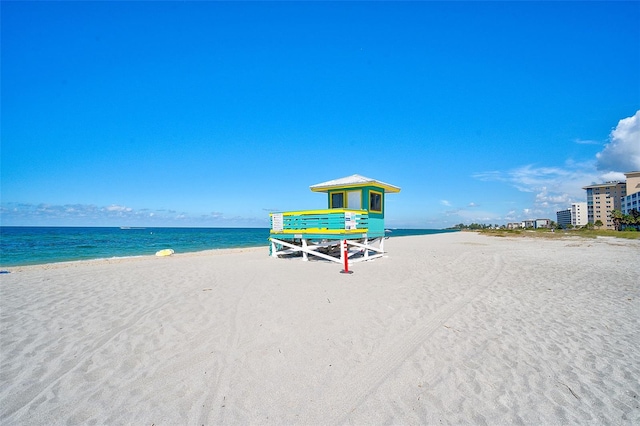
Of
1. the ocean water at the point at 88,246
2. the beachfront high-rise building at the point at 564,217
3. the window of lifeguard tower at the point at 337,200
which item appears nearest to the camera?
the window of lifeguard tower at the point at 337,200

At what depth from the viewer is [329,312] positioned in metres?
6.78

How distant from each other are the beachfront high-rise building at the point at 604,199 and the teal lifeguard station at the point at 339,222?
128302 mm

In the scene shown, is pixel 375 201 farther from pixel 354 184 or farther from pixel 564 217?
pixel 564 217

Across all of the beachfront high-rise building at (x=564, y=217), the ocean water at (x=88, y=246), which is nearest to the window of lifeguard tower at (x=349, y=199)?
the ocean water at (x=88, y=246)

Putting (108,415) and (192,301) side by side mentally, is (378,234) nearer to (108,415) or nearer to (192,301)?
(192,301)

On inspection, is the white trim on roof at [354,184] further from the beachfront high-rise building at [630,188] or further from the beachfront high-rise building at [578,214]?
the beachfront high-rise building at [578,214]

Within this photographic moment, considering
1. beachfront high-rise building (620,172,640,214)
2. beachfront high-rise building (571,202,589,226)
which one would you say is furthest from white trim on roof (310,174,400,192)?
beachfront high-rise building (571,202,589,226)

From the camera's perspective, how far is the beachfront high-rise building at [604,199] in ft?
352

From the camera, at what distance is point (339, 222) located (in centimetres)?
1415

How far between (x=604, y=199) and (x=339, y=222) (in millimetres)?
140860

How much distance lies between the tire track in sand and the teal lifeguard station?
742cm

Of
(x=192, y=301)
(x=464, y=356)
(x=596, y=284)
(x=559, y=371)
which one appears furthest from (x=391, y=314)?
(x=596, y=284)

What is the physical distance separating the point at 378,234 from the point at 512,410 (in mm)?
13482

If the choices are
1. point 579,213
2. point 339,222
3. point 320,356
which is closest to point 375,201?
point 339,222
